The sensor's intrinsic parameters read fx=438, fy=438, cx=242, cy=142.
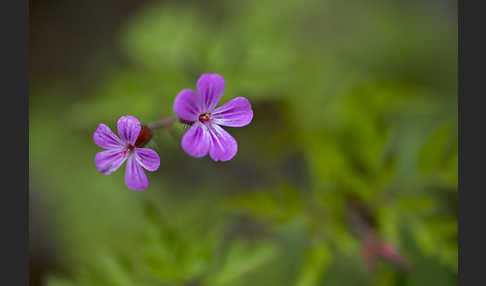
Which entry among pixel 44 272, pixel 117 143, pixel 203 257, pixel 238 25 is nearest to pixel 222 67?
pixel 238 25

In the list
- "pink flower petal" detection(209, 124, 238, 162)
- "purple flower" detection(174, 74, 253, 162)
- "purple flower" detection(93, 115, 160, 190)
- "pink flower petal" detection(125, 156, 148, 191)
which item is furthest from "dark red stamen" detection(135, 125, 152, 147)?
"pink flower petal" detection(209, 124, 238, 162)

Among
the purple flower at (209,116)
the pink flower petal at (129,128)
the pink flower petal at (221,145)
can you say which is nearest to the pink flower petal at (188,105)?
the purple flower at (209,116)

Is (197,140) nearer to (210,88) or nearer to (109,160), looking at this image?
(210,88)

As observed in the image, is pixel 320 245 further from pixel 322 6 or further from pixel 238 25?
pixel 322 6

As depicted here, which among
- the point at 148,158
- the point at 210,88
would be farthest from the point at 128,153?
the point at 210,88

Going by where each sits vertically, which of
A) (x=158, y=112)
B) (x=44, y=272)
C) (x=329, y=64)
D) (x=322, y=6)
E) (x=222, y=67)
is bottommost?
(x=44, y=272)

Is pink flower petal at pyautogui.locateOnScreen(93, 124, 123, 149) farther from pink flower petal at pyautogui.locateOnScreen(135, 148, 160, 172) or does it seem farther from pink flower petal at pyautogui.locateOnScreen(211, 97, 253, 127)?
pink flower petal at pyautogui.locateOnScreen(211, 97, 253, 127)
